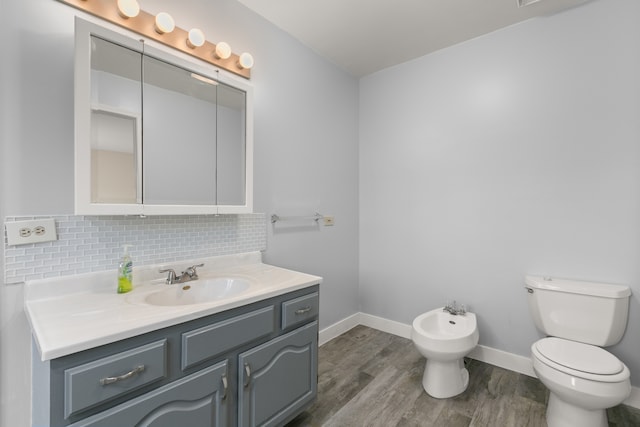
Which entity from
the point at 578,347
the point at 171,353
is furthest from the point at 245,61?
the point at 578,347

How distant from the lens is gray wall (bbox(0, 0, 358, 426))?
3.63ft

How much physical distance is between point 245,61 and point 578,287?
7.89 ft

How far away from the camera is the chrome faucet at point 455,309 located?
2138mm

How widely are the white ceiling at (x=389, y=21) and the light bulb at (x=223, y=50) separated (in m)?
0.40

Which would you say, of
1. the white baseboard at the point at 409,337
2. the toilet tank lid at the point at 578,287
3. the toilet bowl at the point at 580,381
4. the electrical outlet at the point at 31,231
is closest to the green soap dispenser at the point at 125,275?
the electrical outlet at the point at 31,231

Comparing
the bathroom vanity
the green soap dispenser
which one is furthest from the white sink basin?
the green soap dispenser

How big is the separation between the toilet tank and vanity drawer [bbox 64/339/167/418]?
2.09 metres

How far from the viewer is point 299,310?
145 cm

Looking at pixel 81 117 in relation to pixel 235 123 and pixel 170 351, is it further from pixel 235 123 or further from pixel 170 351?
pixel 170 351

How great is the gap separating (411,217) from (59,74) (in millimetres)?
2404

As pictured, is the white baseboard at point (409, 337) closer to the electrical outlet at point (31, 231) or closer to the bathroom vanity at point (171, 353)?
the bathroom vanity at point (171, 353)

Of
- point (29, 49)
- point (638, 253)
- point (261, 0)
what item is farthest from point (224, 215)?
point (638, 253)

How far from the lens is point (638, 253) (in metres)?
1.69

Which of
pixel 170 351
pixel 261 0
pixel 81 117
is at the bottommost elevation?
pixel 170 351
